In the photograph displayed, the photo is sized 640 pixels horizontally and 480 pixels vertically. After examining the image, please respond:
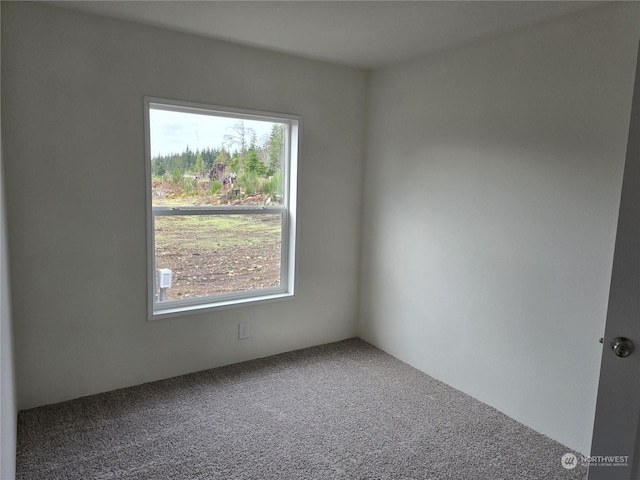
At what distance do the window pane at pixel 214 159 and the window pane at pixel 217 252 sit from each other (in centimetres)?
14

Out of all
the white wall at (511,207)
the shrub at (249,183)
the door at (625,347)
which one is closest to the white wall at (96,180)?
the shrub at (249,183)

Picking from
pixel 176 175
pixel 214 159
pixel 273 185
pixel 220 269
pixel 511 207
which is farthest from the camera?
pixel 273 185

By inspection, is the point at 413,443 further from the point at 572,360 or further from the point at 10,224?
the point at 10,224

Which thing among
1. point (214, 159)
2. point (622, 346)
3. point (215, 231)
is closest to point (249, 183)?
point (214, 159)

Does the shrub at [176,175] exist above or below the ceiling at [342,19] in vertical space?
below

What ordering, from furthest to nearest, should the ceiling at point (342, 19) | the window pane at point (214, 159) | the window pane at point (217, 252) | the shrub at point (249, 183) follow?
the shrub at point (249, 183) < the window pane at point (217, 252) < the window pane at point (214, 159) < the ceiling at point (342, 19)

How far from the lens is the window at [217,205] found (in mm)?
2885

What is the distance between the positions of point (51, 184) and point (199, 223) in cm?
90

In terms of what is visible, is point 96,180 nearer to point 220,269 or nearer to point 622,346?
point 220,269

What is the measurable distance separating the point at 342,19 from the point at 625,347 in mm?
2037

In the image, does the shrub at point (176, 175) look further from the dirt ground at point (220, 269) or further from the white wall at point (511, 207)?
the white wall at point (511, 207)

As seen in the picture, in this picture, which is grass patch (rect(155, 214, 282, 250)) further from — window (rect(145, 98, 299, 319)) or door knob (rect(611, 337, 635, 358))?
door knob (rect(611, 337, 635, 358))

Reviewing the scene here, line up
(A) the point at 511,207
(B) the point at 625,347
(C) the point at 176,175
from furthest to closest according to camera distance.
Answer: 1. (C) the point at 176,175
2. (A) the point at 511,207
3. (B) the point at 625,347

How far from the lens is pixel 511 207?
2.57 m
